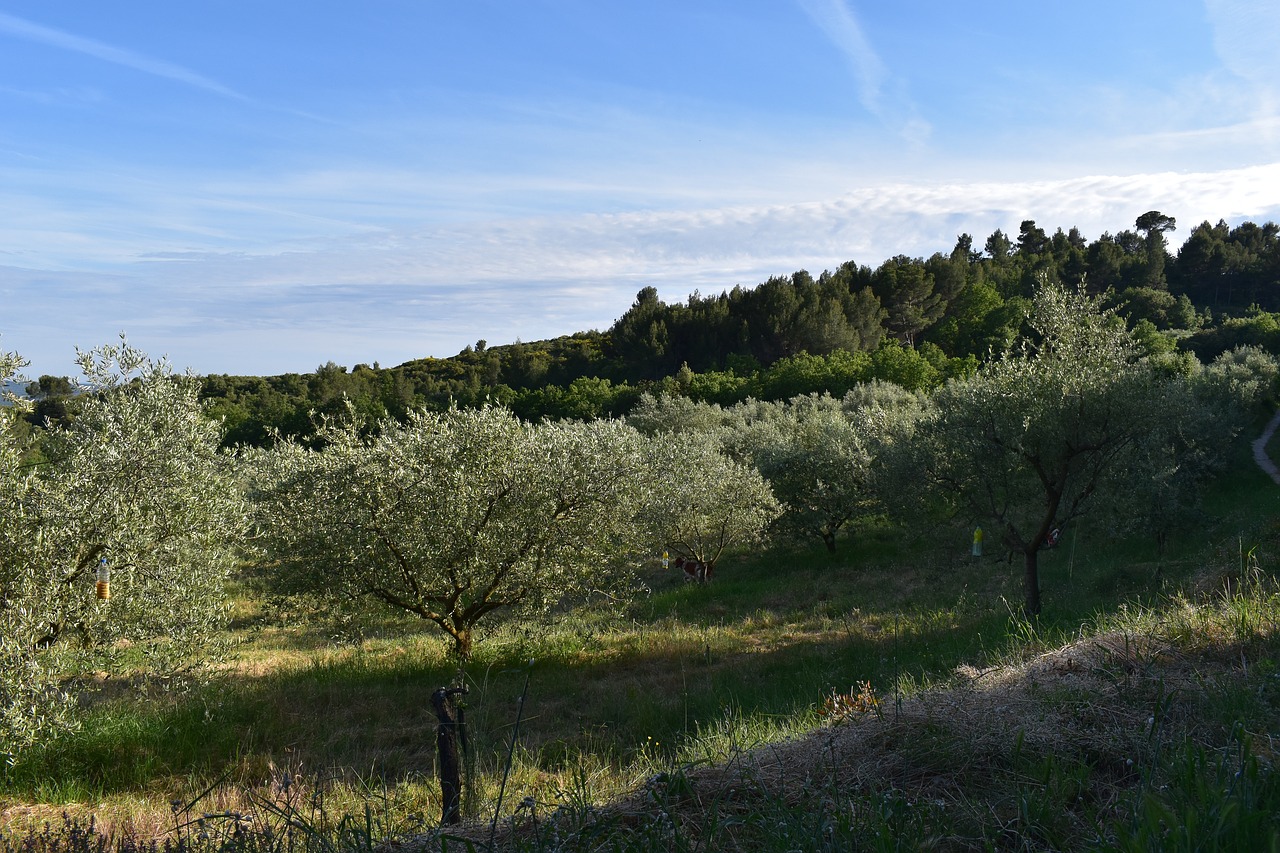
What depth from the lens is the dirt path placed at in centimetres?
3228

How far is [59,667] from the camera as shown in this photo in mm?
8258

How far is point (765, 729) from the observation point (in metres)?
7.32

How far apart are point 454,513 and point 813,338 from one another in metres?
67.5

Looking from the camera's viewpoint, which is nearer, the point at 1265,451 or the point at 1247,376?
the point at 1265,451

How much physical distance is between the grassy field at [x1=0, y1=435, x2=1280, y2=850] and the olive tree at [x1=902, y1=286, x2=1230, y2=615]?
1.81 meters

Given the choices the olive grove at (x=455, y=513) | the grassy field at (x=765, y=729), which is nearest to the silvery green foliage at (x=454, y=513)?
the olive grove at (x=455, y=513)

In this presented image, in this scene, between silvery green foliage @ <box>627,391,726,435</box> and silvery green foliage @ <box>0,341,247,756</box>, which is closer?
silvery green foliage @ <box>0,341,247,756</box>

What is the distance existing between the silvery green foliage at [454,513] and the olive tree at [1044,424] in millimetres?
6573

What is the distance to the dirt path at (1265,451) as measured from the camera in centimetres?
3228

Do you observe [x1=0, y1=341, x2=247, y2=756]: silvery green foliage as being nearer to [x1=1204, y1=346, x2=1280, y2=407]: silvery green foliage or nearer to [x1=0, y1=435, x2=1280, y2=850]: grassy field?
[x1=0, y1=435, x2=1280, y2=850]: grassy field

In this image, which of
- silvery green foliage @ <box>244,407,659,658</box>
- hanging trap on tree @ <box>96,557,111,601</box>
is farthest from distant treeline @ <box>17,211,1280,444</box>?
hanging trap on tree @ <box>96,557,111,601</box>

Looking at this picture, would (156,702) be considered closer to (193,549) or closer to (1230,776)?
(193,549)

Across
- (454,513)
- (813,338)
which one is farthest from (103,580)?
(813,338)

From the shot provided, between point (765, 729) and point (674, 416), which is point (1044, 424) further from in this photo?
point (674, 416)
